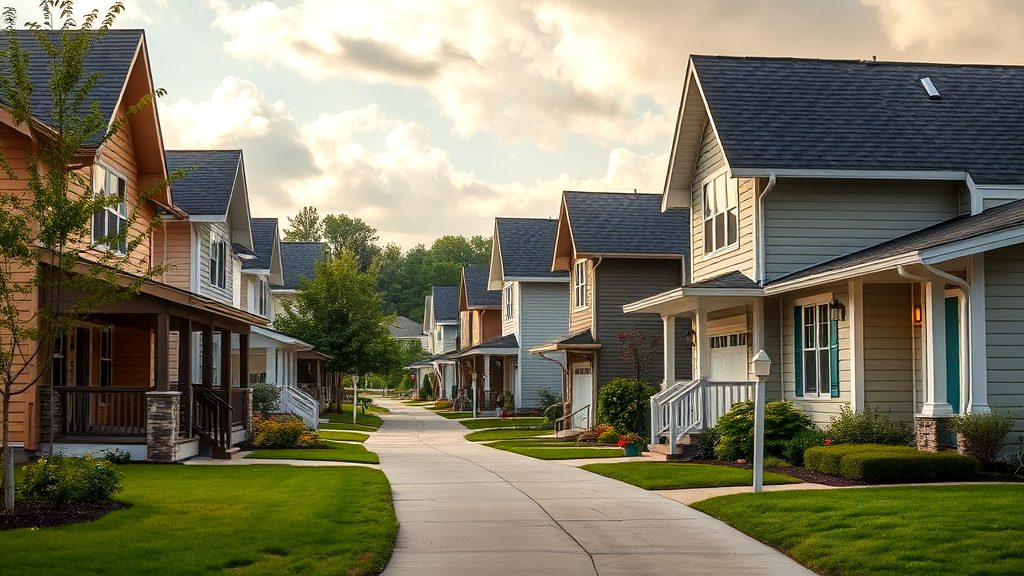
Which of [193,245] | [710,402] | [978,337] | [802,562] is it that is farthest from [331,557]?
[193,245]

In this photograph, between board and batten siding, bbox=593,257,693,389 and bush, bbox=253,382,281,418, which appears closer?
board and batten siding, bbox=593,257,693,389

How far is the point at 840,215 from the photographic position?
21766mm

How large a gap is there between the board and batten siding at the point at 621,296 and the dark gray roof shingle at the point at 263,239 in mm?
16329

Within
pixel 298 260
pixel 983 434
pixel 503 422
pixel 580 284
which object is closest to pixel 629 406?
pixel 580 284

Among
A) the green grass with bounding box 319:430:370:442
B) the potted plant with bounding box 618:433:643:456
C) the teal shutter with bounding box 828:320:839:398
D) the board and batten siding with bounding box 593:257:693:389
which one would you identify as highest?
the board and batten siding with bounding box 593:257:693:389

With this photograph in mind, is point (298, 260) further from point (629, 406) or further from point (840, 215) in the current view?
point (840, 215)

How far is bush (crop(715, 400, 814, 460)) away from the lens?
1994 cm

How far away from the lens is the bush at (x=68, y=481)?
12562 mm

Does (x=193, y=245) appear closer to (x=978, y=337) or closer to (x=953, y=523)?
(x=978, y=337)

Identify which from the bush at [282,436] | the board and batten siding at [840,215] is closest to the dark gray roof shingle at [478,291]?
the bush at [282,436]

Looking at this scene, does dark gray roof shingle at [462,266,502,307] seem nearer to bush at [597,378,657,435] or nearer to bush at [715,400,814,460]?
bush at [597,378,657,435]

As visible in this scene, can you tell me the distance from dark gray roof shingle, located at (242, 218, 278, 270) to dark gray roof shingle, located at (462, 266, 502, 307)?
1617 cm

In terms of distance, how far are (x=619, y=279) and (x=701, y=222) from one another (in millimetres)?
9491

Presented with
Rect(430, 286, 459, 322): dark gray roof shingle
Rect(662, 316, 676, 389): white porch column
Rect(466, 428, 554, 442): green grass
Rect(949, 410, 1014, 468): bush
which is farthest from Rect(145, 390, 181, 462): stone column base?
Rect(430, 286, 459, 322): dark gray roof shingle
